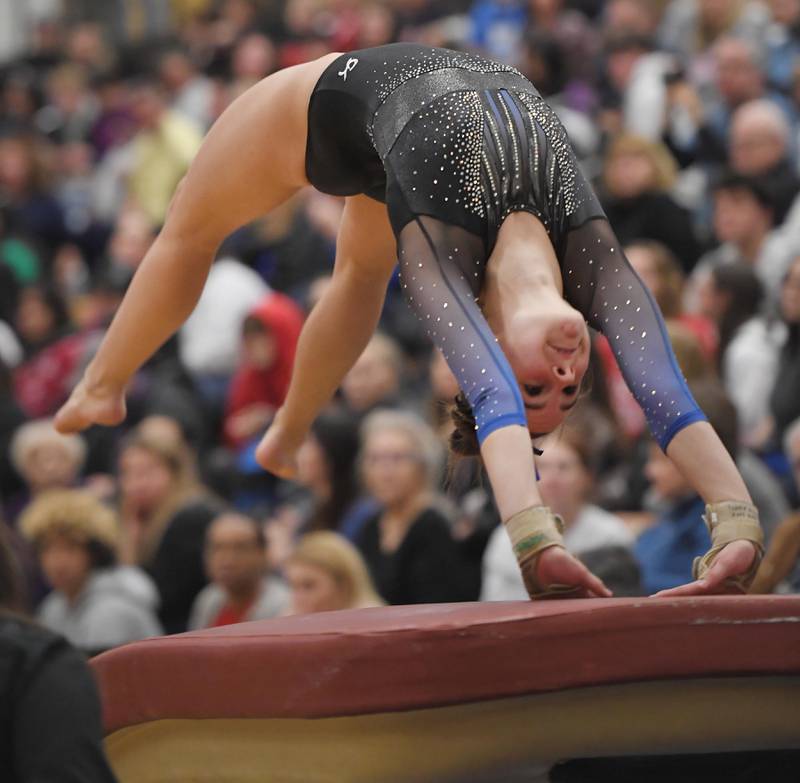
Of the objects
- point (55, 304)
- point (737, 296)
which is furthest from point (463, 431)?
point (55, 304)

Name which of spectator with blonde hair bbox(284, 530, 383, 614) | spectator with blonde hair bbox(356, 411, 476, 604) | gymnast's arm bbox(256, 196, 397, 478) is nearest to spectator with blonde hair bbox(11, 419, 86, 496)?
spectator with blonde hair bbox(356, 411, 476, 604)

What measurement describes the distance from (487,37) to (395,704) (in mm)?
6774

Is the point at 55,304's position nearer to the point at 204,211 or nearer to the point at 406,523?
the point at 406,523

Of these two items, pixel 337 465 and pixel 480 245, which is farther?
pixel 337 465

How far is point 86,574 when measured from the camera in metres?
5.22

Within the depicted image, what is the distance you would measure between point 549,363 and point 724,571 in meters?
0.47

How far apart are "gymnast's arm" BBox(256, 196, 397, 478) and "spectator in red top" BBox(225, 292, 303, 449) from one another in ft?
8.82

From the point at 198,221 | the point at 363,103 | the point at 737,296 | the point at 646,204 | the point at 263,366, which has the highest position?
the point at 363,103

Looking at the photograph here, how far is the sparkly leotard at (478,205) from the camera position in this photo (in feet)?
9.73

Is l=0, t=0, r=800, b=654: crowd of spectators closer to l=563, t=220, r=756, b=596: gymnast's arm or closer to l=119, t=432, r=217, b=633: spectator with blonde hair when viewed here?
l=119, t=432, r=217, b=633: spectator with blonde hair

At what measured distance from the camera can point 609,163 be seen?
21.5 feet

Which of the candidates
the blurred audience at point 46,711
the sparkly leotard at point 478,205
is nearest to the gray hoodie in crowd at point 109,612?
the sparkly leotard at point 478,205

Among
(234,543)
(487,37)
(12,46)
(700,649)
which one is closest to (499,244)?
(700,649)

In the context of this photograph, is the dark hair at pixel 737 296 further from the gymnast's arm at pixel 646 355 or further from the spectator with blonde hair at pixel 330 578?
the gymnast's arm at pixel 646 355
